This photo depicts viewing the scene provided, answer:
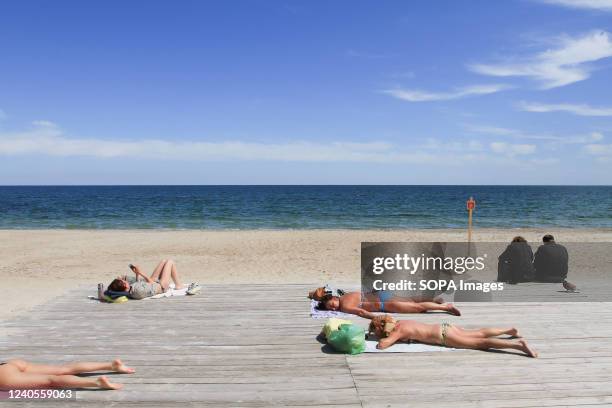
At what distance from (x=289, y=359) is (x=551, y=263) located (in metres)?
6.35

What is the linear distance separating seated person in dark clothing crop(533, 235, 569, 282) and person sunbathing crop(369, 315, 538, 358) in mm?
4035

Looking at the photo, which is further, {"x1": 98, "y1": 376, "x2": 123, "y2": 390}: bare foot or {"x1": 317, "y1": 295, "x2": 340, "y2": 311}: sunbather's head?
{"x1": 317, "y1": 295, "x2": 340, "y2": 311}: sunbather's head

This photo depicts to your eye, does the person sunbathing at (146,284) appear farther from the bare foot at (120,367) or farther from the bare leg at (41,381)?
the bare leg at (41,381)

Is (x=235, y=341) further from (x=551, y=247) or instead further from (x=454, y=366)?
(x=551, y=247)

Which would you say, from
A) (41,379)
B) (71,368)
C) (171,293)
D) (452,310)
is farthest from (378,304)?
(41,379)

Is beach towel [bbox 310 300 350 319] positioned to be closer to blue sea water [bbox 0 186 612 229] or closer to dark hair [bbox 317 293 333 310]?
dark hair [bbox 317 293 333 310]

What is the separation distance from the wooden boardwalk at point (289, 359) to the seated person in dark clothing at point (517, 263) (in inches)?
63.7

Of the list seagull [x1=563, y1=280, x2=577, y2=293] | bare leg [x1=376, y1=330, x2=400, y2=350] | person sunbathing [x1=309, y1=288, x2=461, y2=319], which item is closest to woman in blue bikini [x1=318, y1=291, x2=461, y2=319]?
person sunbathing [x1=309, y1=288, x2=461, y2=319]

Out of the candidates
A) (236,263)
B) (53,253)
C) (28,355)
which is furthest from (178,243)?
(28,355)

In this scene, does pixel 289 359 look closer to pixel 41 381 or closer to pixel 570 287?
pixel 41 381

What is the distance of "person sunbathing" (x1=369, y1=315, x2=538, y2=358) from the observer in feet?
17.4

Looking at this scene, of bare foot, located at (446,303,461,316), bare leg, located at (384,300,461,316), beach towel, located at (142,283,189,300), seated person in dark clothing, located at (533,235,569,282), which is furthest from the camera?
seated person in dark clothing, located at (533,235,569,282)

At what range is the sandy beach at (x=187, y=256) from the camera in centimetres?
1364

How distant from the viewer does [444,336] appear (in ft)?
17.8
